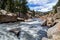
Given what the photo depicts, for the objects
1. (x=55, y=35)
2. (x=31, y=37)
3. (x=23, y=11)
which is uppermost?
(x=55, y=35)

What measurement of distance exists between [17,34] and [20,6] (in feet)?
103

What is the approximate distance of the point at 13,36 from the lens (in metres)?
13.1

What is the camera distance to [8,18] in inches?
1054

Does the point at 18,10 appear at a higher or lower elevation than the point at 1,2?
lower

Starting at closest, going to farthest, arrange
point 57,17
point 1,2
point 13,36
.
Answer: point 13,36, point 57,17, point 1,2

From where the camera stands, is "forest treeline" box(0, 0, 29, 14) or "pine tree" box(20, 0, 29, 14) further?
"pine tree" box(20, 0, 29, 14)

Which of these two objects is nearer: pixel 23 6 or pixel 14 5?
pixel 14 5

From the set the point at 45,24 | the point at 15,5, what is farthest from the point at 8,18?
the point at 15,5

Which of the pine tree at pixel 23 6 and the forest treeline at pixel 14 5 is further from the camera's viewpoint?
the pine tree at pixel 23 6

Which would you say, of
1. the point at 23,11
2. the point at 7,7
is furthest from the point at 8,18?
the point at 23,11

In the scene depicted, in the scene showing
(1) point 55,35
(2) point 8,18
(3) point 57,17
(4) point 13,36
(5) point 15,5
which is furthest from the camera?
(5) point 15,5

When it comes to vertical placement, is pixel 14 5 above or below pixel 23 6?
above

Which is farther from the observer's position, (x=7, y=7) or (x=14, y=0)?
(x=14, y=0)

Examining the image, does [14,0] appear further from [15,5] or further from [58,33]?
[58,33]
